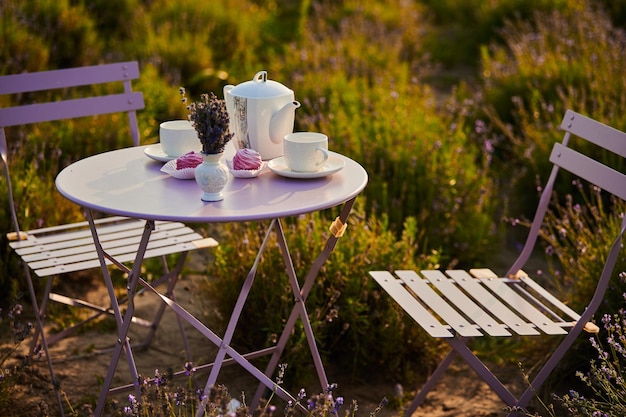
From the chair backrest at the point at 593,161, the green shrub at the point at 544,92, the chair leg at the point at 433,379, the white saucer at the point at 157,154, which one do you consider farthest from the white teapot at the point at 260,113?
the green shrub at the point at 544,92

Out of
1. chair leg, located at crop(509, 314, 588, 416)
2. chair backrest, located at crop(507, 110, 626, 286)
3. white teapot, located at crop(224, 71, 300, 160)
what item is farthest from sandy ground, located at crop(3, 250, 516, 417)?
white teapot, located at crop(224, 71, 300, 160)

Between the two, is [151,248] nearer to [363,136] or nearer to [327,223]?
[327,223]

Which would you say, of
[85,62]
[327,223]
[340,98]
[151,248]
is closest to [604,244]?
[327,223]

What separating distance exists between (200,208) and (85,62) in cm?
506

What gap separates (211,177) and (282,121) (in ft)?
1.38

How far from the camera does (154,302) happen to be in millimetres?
4215

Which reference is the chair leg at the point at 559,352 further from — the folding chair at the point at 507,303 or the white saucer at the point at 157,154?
the white saucer at the point at 157,154

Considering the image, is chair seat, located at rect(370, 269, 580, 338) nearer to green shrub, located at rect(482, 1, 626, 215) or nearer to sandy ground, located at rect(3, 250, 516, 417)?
sandy ground, located at rect(3, 250, 516, 417)

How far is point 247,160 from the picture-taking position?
2604 mm

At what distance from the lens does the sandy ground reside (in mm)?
3281

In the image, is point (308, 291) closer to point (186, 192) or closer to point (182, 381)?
point (186, 192)

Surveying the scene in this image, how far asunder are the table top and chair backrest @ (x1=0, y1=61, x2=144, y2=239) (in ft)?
2.05

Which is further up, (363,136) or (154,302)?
(363,136)

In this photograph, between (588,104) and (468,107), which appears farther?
(468,107)
